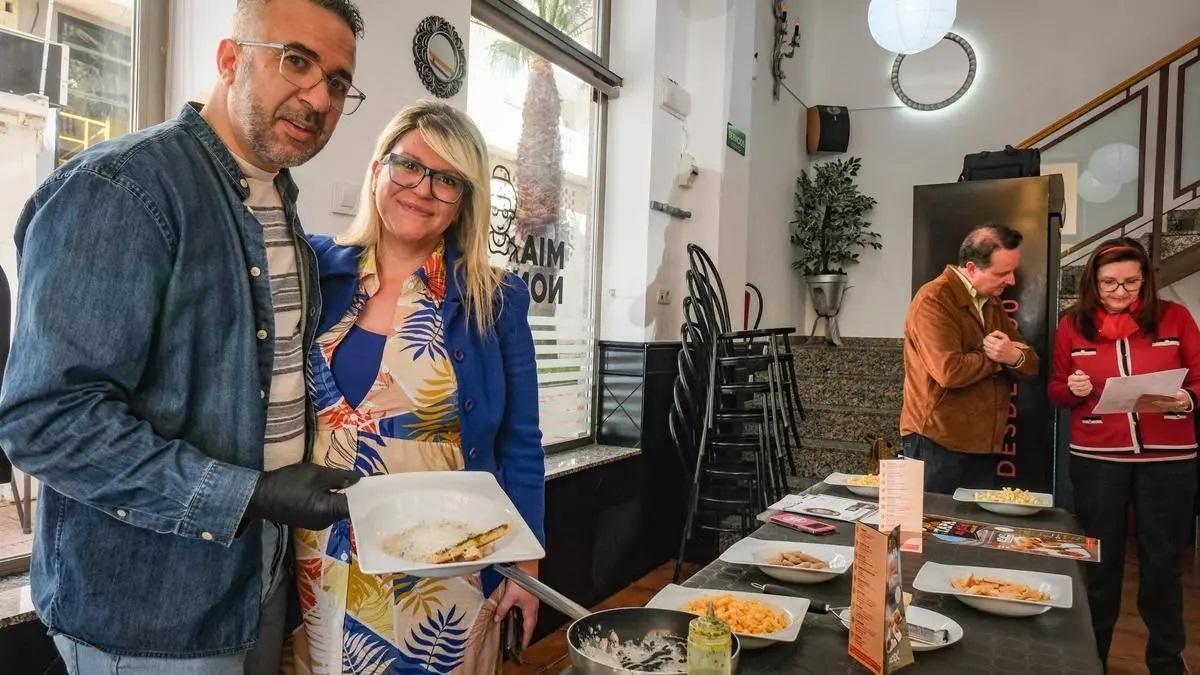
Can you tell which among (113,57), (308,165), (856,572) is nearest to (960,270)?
(856,572)

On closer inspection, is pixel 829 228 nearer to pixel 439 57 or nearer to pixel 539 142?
pixel 539 142

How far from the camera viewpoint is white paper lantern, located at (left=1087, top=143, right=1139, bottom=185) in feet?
18.2

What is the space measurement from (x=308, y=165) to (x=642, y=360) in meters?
2.12

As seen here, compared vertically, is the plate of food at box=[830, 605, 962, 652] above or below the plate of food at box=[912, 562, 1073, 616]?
below

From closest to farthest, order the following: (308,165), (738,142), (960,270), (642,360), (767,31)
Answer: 1. (308,165)
2. (960,270)
3. (642,360)
4. (738,142)
5. (767,31)

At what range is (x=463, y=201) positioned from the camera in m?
1.42

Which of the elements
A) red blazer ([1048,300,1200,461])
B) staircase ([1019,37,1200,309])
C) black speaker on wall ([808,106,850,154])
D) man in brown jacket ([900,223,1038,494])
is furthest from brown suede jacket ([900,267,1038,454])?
black speaker on wall ([808,106,850,154])

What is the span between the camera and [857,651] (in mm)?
1141

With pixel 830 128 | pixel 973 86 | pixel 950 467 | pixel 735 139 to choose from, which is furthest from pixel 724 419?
pixel 973 86

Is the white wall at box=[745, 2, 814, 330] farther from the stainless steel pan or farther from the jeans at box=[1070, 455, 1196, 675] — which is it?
the stainless steel pan

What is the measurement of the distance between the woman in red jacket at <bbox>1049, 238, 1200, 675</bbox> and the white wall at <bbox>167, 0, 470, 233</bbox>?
246cm

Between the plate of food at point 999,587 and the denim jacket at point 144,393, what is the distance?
3.94 ft

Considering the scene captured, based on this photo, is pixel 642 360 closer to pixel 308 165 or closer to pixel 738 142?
pixel 738 142

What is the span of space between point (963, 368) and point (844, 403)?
10.4 feet
